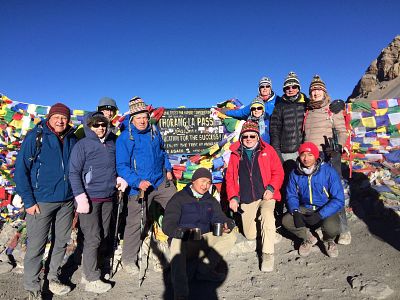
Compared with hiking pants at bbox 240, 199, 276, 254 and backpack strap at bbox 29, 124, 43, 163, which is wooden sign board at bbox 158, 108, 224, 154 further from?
backpack strap at bbox 29, 124, 43, 163

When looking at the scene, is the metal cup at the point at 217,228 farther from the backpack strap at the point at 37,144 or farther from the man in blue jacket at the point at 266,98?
the backpack strap at the point at 37,144

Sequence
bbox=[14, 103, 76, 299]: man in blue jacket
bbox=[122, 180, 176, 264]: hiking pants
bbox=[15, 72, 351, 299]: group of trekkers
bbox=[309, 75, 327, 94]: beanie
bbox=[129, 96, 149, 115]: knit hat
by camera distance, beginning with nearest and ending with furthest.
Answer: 1. bbox=[14, 103, 76, 299]: man in blue jacket
2. bbox=[15, 72, 351, 299]: group of trekkers
3. bbox=[129, 96, 149, 115]: knit hat
4. bbox=[122, 180, 176, 264]: hiking pants
5. bbox=[309, 75, 327, 94]: beanie

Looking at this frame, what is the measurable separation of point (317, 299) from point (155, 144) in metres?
3.31

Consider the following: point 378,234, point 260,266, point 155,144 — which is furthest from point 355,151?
point 155,144

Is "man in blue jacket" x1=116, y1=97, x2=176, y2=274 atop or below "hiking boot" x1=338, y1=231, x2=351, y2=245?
atop

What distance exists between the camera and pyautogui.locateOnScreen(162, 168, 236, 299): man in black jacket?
4141mm

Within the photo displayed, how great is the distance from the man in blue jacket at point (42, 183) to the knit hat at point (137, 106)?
1.00 metres

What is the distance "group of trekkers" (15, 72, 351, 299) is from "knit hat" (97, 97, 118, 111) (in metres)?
0.03

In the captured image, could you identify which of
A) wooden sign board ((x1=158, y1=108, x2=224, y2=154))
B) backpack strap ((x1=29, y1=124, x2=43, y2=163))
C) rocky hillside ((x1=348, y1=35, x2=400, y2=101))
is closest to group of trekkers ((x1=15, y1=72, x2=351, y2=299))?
backpack strap ((x1=29, y1=124, x2=43, y2=163))

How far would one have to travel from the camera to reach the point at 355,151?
8539 mm

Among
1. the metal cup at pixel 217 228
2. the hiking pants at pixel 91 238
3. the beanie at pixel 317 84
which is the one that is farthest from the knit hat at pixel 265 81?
the hiking pants at pixel 91 238

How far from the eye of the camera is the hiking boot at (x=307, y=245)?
5188 millimetres

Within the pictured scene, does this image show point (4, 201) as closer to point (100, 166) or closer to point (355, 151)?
point (100, 166)

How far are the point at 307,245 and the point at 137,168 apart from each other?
10.5 feet
